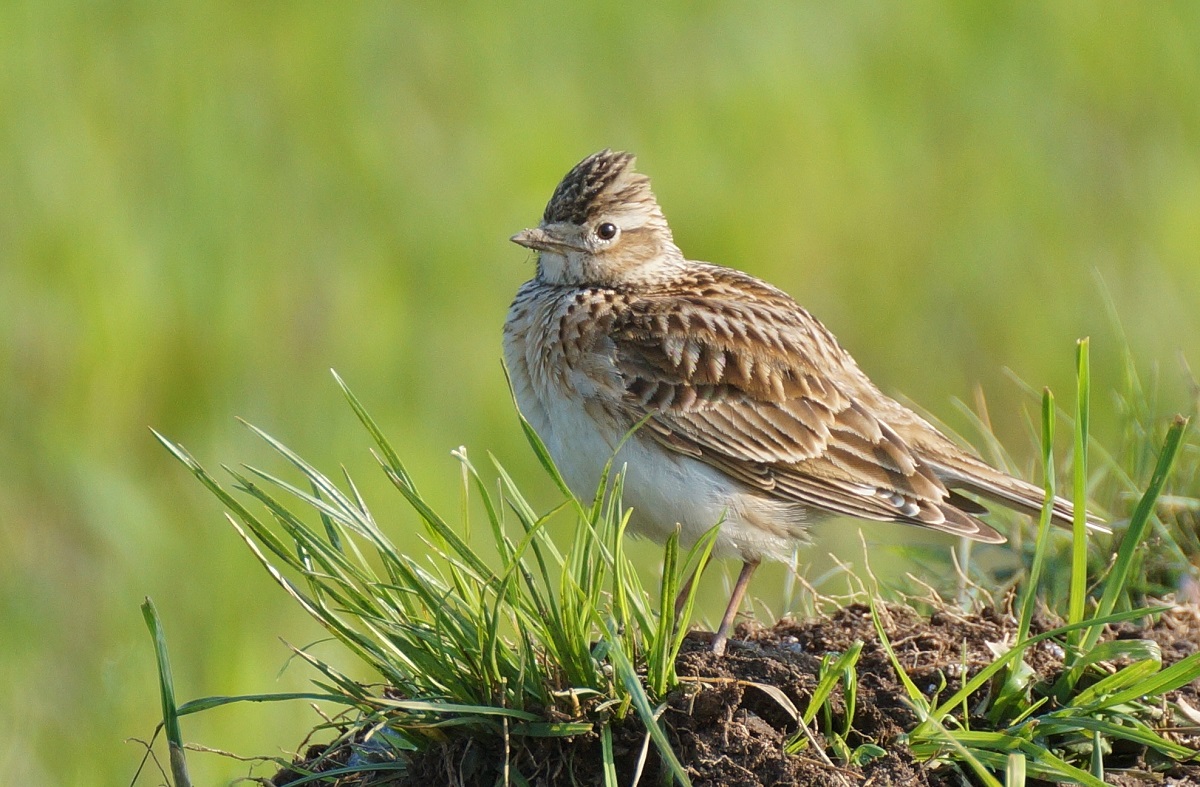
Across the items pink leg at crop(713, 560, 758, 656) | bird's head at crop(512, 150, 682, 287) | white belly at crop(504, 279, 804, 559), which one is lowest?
pink leg at crop(713, 560, 758, 656)

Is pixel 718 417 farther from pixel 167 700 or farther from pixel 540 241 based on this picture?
pixel 167 700

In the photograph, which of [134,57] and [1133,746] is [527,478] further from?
[1133,746]

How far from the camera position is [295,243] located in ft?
32.2

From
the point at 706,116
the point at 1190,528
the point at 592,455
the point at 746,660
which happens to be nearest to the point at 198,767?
the point at 592,455

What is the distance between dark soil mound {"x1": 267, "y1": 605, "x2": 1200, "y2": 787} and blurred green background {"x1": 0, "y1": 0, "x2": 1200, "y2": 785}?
9.08 feet

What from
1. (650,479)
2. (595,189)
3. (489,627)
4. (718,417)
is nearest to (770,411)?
(718,417)

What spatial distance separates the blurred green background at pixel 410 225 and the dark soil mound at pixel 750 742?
2769mm

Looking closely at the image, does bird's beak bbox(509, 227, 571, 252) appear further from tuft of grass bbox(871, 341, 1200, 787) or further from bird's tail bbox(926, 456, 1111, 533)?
tuft of grass bbox(871, 341, 1200, 787)

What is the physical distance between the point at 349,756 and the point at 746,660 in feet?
3.53

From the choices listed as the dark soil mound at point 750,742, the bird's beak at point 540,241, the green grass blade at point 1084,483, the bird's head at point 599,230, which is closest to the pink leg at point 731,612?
the dark soil mound at point 750,742

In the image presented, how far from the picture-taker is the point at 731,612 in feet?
15.8

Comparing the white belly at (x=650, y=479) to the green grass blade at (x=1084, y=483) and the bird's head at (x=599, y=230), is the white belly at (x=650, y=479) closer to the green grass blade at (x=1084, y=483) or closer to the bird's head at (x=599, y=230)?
the bird's head at (x=599, y=230)

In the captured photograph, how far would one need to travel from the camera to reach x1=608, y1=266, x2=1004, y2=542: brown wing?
539 cm

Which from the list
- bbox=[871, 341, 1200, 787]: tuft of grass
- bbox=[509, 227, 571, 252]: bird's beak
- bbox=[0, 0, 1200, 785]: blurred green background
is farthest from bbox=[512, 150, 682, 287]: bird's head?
bbox=[871, 341, 1200, 787]: tuft of grass
